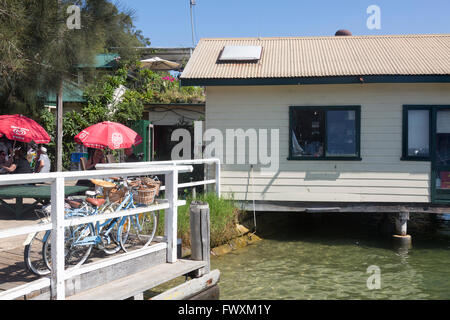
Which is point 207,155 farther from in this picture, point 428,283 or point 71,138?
point 71,138

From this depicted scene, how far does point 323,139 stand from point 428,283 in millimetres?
3955

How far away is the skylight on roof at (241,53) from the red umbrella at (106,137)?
3052 millimetres

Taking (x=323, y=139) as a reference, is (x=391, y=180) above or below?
below

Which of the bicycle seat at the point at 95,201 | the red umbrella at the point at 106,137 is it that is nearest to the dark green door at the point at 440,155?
the red umbrella at the point at 106,137

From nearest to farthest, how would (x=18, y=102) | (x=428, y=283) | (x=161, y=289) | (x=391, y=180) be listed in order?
(x=161, y=289)
(x=428, y=283)
(x=391, y=180)
(x=18, y=102)

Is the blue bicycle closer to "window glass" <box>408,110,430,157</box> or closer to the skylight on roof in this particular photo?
the skylight on roof

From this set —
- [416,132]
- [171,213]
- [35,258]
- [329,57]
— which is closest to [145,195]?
[171,213]

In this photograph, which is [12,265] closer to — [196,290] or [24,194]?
[196,290]

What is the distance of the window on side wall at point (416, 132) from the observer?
10.7m

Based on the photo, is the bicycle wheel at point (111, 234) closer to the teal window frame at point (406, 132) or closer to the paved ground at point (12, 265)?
the paved ground at point (12, 265)

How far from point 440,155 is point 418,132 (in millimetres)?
691

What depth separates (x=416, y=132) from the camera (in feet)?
35.3
